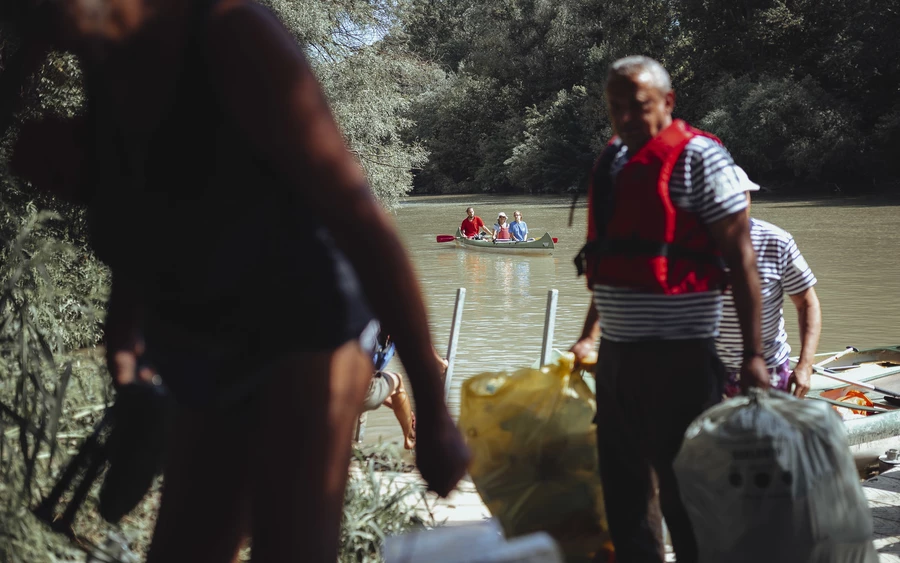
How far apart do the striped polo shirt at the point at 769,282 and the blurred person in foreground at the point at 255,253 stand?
2629mm

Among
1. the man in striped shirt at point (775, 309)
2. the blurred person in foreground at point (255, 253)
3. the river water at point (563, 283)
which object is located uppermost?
the blurred person in foreground at point (255, 253)

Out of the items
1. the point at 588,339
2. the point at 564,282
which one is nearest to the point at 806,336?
the point at 588,339

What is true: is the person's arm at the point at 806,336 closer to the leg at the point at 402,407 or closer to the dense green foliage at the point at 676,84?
the leg at the point at 402,407

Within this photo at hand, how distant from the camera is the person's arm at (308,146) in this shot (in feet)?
4.26

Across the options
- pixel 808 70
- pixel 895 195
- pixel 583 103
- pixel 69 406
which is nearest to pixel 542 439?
pixel 69 406

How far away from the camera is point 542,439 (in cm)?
335

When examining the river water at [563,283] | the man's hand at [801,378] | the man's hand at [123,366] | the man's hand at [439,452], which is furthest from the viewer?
the river water at [563,283]

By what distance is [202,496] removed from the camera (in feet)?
5.02

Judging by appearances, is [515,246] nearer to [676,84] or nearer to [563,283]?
[563,283]

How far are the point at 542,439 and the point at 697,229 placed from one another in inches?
36.3

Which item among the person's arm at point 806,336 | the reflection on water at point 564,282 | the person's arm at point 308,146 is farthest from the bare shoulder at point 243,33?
the reflection on water at point 564,282

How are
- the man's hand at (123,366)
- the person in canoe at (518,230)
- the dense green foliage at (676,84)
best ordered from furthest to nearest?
the dense green foliage at (676,84) → the person in canoe at (518,230) → the man's hand at (123,366)

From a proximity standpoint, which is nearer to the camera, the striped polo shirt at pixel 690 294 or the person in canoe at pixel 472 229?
the striped polo shirt at pixel 690 294

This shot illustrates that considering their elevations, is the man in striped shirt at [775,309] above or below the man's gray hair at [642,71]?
below
